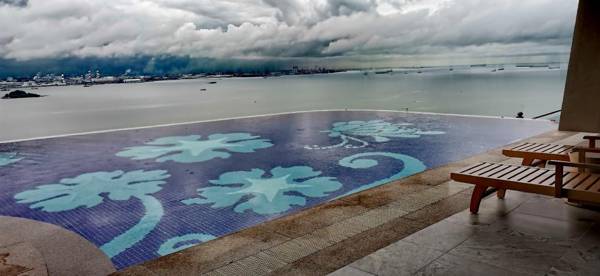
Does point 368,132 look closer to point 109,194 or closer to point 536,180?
point 109,194

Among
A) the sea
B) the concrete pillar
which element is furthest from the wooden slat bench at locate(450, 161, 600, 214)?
the sea

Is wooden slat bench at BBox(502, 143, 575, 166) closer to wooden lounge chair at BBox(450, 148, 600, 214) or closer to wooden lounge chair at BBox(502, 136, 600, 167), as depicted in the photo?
wooden lounge chair at BBox(502, 136, 600, 167)

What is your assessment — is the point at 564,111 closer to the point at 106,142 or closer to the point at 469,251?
the point at 469,251

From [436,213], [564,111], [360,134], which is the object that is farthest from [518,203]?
[360,134]

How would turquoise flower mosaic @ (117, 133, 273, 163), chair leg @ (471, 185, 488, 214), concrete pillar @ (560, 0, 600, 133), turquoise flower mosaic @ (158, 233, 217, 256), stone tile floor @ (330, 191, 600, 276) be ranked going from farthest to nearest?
turquoise flower mosaic @ (117, 133, 273, 163) < concrete pillar @ (560, 0, 600, 133) < turquoise flower mosaic @ (158, 233, 217, 256) < chair leg @ (471, 185, 488, 214) < stone tile floor @ (330, 191, 600, 276)

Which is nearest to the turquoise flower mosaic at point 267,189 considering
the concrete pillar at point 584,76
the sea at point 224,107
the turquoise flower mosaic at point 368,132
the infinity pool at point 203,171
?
the infinity pool at point 203,171

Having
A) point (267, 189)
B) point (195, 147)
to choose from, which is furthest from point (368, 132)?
point (267, 189)

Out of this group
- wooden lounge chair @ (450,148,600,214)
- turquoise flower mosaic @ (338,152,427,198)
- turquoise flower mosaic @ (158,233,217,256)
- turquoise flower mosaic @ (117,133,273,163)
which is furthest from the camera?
turquoise flower mosaic @ (117,133,273,163)
